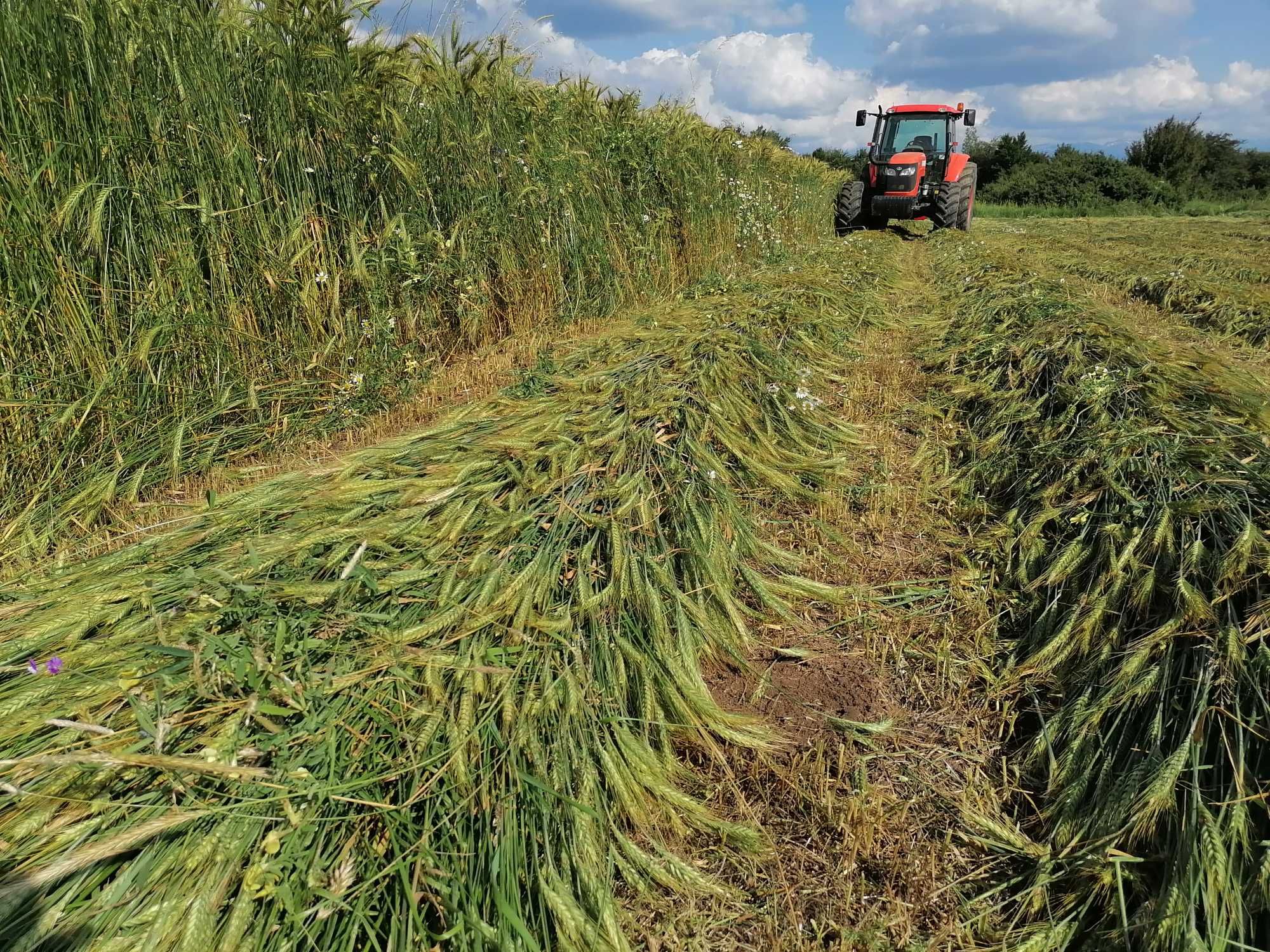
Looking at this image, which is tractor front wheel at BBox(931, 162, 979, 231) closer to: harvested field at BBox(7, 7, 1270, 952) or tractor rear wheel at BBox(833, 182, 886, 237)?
tractor rear wheel at BBox(833, 182, 886, 237)

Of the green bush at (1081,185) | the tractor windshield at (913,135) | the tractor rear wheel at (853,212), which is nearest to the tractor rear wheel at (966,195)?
the tractor windshield at (913,135)

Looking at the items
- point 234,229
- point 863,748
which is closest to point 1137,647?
point 863,748

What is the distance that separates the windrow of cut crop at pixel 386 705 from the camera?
3.88ft

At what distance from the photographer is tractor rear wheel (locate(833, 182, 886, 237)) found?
44.0ft

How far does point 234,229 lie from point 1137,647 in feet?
12.7

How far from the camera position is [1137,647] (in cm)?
186

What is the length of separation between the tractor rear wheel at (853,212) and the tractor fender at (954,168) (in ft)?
4.44

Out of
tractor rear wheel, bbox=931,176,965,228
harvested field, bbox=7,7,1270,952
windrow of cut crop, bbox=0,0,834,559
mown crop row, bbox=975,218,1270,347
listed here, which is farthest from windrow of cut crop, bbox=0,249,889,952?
tractor rear wheel, bbox=931,176,965,228

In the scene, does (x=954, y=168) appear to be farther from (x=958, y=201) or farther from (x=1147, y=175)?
(x=1147, y=175)

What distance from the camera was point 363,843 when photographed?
1.29 meters

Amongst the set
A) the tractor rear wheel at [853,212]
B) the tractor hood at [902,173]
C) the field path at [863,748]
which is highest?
the tractor hood at [902,173]

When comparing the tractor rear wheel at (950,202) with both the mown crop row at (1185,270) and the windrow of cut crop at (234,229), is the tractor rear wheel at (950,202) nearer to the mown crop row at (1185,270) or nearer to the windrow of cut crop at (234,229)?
the mown crop row at (1185,270)

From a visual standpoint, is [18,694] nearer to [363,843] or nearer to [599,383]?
[363,843]

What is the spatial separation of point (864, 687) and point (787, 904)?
739 millimetres
